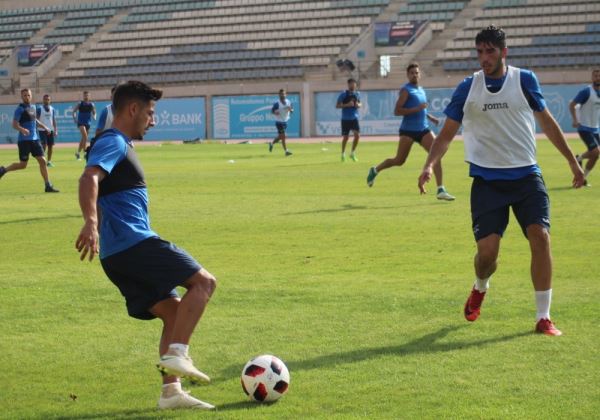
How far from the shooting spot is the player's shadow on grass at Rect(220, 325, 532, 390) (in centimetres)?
611

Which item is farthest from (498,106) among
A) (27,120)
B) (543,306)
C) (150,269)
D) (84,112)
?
(84,112)

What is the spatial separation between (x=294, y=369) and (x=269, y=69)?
158 ft

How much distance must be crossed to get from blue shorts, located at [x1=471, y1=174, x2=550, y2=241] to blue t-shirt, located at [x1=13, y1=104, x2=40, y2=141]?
14410mm

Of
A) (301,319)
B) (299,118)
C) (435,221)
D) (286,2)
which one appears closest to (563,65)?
(299,118)

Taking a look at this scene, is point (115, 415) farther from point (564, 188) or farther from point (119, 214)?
point (564, 188)

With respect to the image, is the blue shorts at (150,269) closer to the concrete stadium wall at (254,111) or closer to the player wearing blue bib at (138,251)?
the player wearing blue bib at (138,251)

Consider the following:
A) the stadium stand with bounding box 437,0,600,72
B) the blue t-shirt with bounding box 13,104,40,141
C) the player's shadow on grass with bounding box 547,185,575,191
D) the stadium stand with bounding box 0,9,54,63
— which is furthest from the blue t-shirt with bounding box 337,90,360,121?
the stadium stand with bounding box 0,9,54,63

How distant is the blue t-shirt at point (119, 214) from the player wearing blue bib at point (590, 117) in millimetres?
14630

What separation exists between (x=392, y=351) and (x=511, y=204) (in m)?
1.52

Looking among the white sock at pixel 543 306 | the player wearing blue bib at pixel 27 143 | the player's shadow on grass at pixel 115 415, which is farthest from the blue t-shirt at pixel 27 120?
the player's shadow on grass at pixel 115 415

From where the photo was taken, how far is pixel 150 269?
17.2 ft

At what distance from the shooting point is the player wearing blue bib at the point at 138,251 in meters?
5.22

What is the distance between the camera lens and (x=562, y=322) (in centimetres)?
718

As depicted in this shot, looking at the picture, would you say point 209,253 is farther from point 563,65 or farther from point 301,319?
point 563,65
